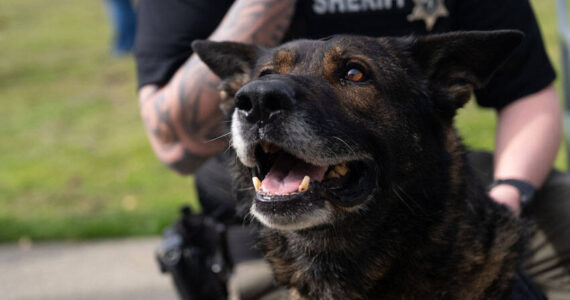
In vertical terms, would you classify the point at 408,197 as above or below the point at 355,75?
below

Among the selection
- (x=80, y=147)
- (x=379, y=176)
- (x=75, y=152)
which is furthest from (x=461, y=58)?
(x=80, y=147)

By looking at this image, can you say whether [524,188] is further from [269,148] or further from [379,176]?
[269,148]

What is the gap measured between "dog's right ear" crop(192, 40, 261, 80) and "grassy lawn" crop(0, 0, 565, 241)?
5.88 feet

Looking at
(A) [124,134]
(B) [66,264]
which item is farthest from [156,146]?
(A) [124,134]

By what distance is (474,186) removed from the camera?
2227 millimetres

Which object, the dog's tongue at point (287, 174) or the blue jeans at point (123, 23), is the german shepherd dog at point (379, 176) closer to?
the dog's tongue at point (287, 174)

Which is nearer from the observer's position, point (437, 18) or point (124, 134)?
point (437, 18)

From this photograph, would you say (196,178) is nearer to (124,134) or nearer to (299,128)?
(299,128)

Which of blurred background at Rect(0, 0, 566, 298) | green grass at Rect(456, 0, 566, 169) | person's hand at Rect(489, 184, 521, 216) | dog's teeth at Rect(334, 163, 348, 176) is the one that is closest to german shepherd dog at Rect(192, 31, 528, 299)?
dog's teeth at Rect(334, 163, 348, 176)

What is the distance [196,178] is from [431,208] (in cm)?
135

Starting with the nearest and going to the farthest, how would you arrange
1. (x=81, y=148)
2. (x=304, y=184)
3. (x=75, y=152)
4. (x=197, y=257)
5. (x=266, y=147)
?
(x=304, y=184)
(x=266, y=147)
(x=197, y=257)
(x=75, y=152)
(x=81, y=148)

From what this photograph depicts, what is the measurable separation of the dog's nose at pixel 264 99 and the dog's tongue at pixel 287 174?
21 cm

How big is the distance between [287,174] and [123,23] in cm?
926

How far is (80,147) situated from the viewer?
6.82m
